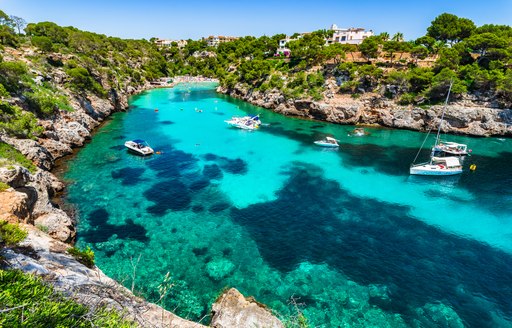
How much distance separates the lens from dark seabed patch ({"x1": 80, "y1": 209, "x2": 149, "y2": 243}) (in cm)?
2341

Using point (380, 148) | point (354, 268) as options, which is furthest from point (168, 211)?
point (380, 148)

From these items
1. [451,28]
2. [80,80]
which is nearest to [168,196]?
[80,80]

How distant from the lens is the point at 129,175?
35.4m

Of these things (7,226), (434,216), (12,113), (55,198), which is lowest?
(434,216)

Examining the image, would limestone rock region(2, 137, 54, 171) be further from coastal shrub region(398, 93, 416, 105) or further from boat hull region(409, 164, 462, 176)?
coastal shrub region(398, 93, 416, 105)

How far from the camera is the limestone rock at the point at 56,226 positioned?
20.8 metres

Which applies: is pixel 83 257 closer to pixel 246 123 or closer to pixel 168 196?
pixel 168 196

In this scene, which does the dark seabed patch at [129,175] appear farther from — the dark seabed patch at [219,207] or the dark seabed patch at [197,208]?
the dark seabed patch at [219,207]

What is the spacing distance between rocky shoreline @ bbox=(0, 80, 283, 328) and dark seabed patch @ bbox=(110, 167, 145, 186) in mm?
6061

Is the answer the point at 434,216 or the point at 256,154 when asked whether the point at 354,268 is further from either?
the point at 256,154

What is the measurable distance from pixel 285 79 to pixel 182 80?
234ft

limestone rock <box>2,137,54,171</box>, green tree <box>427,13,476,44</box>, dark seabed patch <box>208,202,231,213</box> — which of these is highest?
green tree <box>427,13,476,44</box>

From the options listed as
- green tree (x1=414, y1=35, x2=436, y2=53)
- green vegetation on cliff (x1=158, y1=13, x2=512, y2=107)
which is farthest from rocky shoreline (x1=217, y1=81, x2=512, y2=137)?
green tree (x1=414, y1=35, x2=436, y2=53)

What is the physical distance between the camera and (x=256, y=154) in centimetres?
4612
